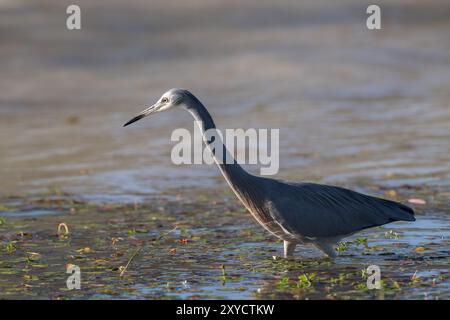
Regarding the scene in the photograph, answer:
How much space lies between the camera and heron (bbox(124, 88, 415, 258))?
9.48 metres

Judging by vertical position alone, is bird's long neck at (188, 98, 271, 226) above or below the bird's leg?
above

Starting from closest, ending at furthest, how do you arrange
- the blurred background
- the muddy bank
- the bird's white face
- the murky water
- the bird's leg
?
the muddy bank → the murky water → the bird's white face → the bird's leg → the blurred background

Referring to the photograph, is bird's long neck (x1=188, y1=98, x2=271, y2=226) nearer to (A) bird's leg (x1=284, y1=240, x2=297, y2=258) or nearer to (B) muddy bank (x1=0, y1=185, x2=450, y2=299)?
(A) bird's leg (x1=284, y1=240, x2=297, y2=258)

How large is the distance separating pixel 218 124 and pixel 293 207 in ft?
32.0

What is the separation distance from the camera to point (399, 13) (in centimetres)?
2697

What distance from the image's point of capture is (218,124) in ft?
62.8

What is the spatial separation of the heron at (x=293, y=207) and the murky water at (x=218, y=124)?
1.08ft

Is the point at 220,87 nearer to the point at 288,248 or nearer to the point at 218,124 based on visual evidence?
the point at 218,124

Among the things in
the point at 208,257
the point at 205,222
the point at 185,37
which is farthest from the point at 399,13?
the point at 208,257

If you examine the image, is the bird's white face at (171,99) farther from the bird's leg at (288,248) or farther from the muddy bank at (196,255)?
the bird's leg at (288,248)

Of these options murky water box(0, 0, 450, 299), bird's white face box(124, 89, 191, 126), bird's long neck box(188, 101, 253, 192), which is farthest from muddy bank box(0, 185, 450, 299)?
bird's white face box(124, 89, 191, 126)

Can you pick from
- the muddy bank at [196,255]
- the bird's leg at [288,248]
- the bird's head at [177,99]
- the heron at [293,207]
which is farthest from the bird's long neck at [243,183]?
the muddy bank at [196,255]

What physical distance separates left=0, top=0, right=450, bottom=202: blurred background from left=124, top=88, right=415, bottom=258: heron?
14.4 feet
